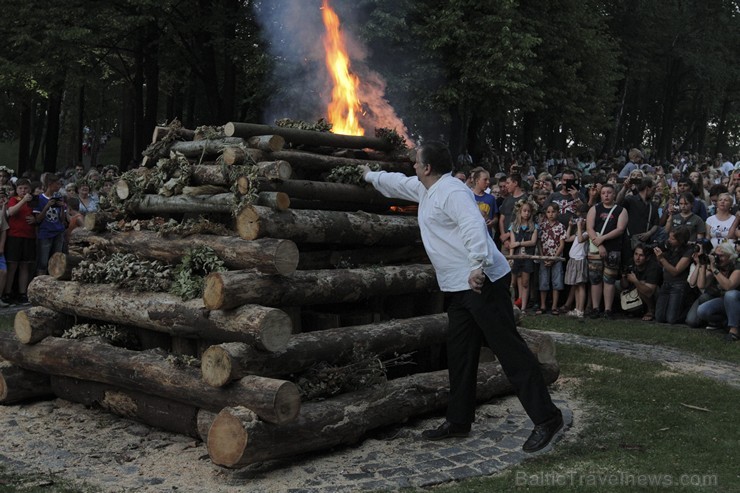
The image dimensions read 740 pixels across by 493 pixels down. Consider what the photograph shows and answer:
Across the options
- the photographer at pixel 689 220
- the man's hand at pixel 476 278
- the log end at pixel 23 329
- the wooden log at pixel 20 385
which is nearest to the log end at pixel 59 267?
the log end at pixel 23 329

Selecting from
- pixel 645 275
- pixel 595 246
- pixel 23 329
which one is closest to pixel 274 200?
pixel 23 329

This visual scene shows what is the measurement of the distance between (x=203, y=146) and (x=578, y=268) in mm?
7719

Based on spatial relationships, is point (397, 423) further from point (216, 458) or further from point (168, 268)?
point (168, 268)

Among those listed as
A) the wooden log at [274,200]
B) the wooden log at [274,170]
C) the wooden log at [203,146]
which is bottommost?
the wooden log at [274,200]

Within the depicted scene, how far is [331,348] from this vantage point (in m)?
7.43

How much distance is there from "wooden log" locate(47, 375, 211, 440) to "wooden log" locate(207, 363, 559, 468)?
0.60m

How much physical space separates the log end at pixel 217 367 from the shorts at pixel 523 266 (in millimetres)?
8966

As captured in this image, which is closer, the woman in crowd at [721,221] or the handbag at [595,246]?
the woman in crowd at [721,221]

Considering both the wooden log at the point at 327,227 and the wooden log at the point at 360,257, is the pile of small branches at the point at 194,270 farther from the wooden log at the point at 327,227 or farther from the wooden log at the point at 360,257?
the wooden log at the point at 360,257

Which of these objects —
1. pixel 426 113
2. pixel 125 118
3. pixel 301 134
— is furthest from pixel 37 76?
pixel 301 134

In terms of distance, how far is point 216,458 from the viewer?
21.0 ft

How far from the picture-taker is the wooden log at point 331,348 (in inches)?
267

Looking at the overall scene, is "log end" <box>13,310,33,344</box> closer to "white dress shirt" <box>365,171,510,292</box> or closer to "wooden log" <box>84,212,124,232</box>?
"wooden log" <box>84,212,124,232</box>

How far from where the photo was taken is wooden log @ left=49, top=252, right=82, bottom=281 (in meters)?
8.97
